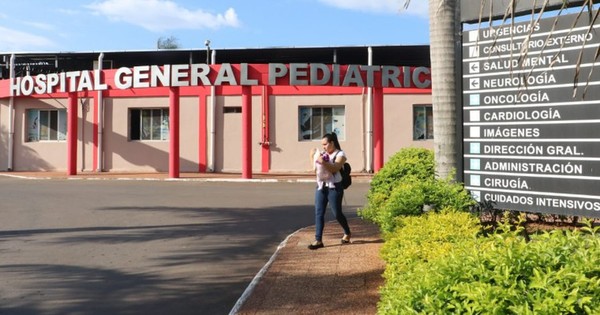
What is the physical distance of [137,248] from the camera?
8.41 metres

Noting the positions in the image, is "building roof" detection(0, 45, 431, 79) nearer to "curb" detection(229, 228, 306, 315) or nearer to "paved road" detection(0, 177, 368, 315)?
"paved road" detection(0, 177, 368, 315)

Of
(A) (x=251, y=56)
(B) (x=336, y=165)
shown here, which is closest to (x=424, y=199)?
(B) (x=336, y=165)

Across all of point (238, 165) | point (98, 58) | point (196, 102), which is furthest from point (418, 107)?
point (98, 58)

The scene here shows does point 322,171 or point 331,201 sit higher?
point 322,171

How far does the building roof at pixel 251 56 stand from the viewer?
1161 inches

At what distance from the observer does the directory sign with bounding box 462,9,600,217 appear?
15.0 ft

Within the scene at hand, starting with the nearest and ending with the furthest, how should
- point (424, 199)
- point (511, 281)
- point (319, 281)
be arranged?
point (511, 281)
point (319, 281)
point (424, 199)

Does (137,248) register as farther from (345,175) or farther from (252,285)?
(345,175)

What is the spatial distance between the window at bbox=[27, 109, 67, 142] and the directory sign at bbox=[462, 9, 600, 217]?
27485 millimetres

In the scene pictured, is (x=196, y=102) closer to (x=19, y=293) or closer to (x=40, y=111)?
(x=40, y=111)

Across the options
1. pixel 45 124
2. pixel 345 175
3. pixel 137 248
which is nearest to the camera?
pixel 345 175

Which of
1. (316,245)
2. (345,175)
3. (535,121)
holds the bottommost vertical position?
(316,245)

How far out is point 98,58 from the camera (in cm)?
3039

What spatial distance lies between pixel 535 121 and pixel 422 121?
23.2 m
